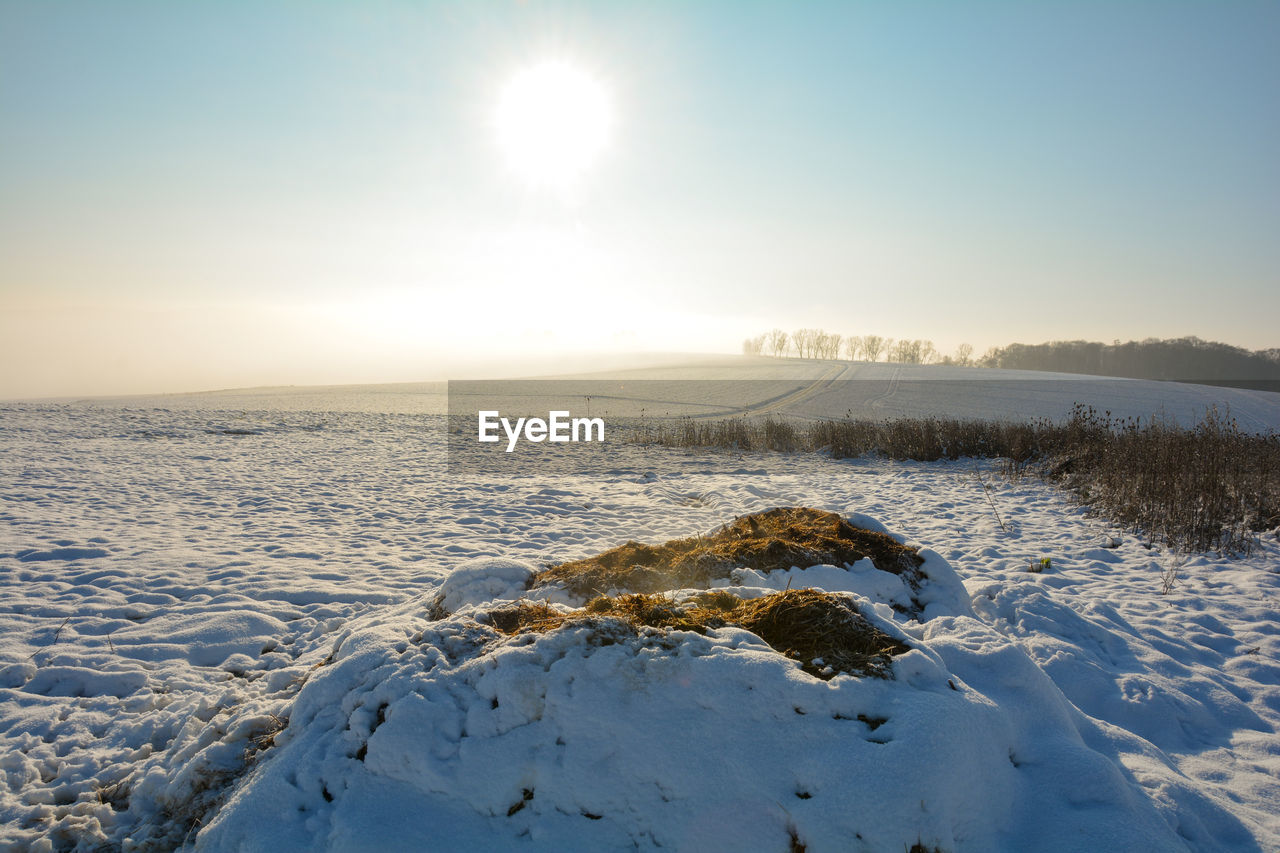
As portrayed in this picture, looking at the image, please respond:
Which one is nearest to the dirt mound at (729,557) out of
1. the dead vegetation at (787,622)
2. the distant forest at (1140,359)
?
the dead vegetation at (787,622)

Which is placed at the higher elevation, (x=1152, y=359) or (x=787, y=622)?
(x=1152, y=359)

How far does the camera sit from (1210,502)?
25.8 feet

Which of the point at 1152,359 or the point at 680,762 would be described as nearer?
the point at 680,762

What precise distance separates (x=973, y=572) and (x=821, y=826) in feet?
18.5

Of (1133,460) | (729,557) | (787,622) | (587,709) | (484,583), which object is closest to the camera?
(587,709)

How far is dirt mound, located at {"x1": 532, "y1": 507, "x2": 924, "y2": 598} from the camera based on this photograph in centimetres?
442

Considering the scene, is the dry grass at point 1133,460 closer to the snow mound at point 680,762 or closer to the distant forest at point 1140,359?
the snow mound at point 680,762

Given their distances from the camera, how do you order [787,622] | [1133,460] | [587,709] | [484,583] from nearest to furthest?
[587,709], [787,622], [484,583], [1133,460]
